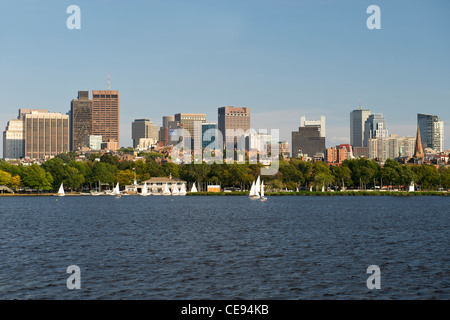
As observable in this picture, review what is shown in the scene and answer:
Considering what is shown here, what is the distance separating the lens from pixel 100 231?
67.0 metres

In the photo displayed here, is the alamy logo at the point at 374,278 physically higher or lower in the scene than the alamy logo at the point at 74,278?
lower

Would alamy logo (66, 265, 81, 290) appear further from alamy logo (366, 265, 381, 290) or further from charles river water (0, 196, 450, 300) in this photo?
alamy logo (366, 265, 381, 290)

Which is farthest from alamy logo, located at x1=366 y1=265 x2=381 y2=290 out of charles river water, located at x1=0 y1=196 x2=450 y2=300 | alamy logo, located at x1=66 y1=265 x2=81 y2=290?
alamy logo, located at x1=66 y1=265 x2=81 y2=290

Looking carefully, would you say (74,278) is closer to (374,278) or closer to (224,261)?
(224,261)

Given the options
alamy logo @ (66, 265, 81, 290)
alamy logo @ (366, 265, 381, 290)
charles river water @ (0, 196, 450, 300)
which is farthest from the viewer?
alamy logo @ (366, 265, 381, 290)

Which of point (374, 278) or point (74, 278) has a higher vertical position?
point (74, 278)

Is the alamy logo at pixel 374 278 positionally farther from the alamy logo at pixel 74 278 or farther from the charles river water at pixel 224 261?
the alamy logo at pixel 74 278

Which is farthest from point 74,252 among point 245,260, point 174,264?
point 245,260

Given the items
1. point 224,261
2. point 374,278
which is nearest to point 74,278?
point 224,261

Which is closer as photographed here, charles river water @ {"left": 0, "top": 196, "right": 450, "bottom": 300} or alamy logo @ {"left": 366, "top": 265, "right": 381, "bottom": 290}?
charles river water @ {"left": 0, "top": 196, "right": 450, "bottom": 300}

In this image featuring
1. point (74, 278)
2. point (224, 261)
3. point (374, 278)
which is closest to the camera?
point (74, 278)

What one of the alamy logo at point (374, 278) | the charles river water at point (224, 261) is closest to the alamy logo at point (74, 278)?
the charles river water at point (224, 261)
